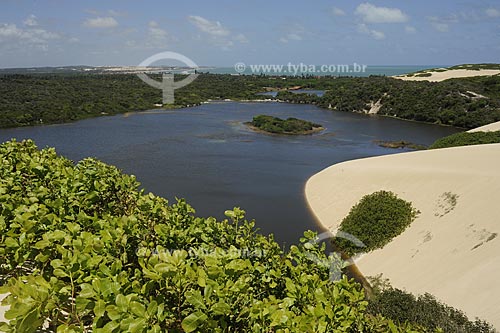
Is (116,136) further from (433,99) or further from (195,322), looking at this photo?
(433,99)

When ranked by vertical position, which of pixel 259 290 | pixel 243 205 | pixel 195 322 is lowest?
pixel 243 205

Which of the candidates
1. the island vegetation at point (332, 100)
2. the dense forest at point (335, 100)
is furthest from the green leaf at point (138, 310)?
the dense forest at point (335, 100)

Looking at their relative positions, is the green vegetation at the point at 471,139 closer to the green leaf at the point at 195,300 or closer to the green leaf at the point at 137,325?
the green leaf at the point at 195,300

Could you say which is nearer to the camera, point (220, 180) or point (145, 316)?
point (145, 316)

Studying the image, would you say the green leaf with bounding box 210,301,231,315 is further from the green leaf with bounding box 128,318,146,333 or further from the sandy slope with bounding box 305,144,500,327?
the sandy slope with bounding box 305,144,500,327

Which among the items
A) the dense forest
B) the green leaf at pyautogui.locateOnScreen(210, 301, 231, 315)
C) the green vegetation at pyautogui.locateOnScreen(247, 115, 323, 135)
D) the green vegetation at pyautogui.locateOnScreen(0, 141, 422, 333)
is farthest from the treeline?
the green leaf at pyautogui.locateOnScreen(210, 301, 231, 315)

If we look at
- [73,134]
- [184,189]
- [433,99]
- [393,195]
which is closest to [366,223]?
[393,195]
